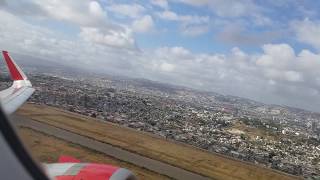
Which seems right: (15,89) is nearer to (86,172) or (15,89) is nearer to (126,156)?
(86,172)

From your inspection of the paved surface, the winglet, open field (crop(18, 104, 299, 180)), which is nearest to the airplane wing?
the winglet

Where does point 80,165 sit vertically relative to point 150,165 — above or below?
above

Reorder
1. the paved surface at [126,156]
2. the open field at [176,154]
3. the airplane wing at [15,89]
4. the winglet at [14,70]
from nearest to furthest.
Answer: the airplane wing at [15,89] < the winglet at [14,70] < the paved surface at [126,156] < the open field at [176,154]

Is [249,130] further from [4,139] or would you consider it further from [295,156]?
[4,139]

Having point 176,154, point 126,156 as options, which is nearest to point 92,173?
point 126,156

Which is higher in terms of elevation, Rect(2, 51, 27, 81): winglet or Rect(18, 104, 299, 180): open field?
Result: Rect(2, 51, 27, 81): winglet

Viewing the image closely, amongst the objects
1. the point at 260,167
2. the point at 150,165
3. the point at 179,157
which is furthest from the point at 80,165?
the point at 260,167

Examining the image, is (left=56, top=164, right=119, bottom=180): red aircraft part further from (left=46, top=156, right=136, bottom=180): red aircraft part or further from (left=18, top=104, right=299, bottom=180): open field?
(left=18, top=104, right=299, bottom=180): open field

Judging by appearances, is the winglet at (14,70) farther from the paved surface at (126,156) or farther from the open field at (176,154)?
the open field at (176,154)

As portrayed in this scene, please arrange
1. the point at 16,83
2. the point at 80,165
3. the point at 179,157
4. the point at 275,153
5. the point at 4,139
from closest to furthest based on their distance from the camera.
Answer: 1. the point at 4,139
2. the point at 80,165
3. the point at 16,83
4. the point at 179,157
5. the point at 275,153

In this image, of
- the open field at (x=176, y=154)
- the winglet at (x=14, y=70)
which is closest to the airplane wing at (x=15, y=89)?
the winglet at (x=14, y=70)

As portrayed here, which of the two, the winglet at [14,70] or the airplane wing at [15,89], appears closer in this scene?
the airplane wing at [15,89]
